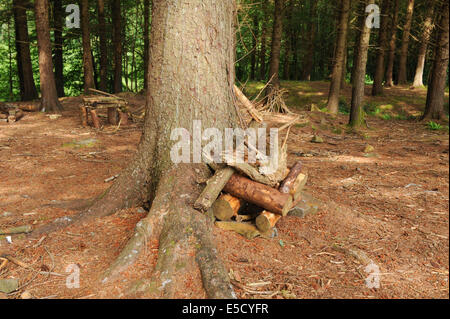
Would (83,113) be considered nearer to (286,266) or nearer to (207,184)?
(207,184)

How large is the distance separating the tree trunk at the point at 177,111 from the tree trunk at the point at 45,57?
32.5 ft

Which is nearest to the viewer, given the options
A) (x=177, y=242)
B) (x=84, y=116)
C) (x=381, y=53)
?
(x=177, y=242)

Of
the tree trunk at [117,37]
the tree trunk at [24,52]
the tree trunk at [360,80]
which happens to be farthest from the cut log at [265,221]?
the tree trunk at [117,37]

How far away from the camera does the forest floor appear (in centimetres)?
293

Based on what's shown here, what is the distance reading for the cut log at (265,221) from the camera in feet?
12.2

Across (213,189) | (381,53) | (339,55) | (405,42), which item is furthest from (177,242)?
(405,42)

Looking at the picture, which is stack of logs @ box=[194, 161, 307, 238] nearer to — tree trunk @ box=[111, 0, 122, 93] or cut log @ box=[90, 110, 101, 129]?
cut log @ box=[90, 110, 101, 129]

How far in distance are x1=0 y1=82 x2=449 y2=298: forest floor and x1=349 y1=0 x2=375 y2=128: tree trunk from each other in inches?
121

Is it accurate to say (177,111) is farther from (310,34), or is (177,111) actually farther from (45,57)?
(310,34)

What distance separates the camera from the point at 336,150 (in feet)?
28.5

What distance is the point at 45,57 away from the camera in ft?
40.0

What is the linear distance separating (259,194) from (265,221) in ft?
1.01

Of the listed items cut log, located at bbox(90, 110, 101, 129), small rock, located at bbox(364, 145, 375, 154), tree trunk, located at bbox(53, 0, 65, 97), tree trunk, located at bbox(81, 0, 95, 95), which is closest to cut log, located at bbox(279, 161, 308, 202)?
small rock, located at bbox(364, 145, 375, 154)
